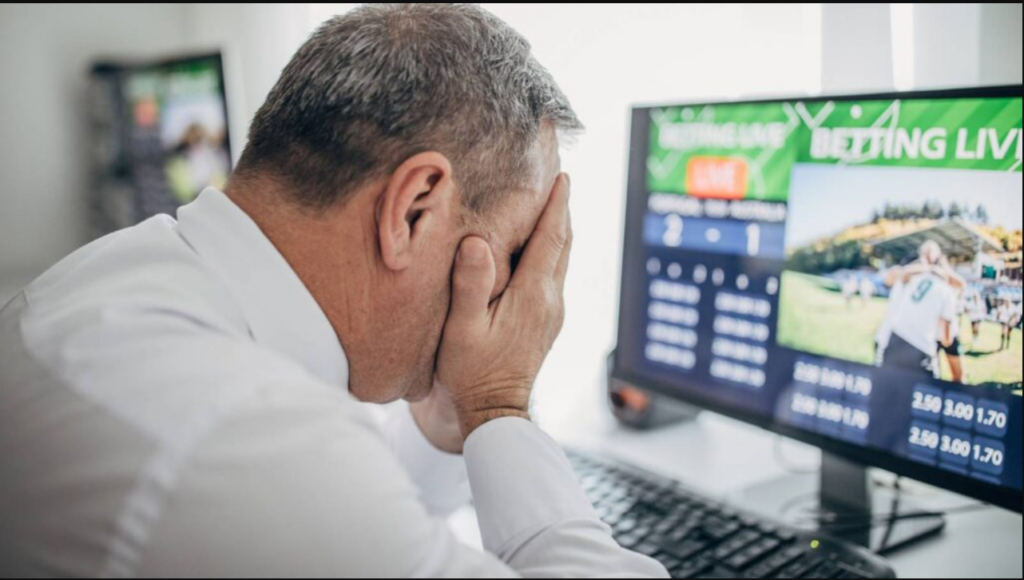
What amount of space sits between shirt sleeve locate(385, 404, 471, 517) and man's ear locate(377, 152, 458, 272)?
14.4 inches

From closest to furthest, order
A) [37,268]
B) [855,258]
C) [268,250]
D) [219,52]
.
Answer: [268,250] → [855,258] → [219,52] → [37,268]

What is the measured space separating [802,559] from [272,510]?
24.2 inches

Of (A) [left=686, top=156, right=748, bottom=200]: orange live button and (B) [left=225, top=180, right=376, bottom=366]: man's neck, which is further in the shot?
(A) [left=686, top=156, right=748, bottom=200]: orange live button

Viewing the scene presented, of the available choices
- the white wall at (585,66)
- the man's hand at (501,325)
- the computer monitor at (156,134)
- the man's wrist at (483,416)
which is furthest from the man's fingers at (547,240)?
the computer monitor at (156,134)

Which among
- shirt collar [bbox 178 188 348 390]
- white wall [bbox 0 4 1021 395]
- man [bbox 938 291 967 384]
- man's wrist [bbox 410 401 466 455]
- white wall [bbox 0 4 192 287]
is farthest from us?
white wall [bbox 0 4 192 287]

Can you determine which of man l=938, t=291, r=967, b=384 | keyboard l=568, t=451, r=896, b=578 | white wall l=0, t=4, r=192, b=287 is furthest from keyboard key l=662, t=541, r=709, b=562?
white wall l=0, t=4, r=192, b=287

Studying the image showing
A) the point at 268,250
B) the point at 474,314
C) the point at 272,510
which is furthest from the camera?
the point at 474,314

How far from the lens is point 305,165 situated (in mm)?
707

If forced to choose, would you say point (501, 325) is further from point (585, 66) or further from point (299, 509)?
point (585, 66)

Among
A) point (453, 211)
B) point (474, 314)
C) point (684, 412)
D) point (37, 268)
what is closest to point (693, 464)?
point (684, 412)

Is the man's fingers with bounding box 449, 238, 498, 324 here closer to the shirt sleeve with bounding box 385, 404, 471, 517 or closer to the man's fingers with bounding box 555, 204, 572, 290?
the man's fingers with bounding box 555, 204, 572, 290

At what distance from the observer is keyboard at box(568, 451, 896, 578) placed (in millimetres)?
876

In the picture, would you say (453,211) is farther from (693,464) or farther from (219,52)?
(219,52)

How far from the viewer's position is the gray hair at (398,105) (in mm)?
692
